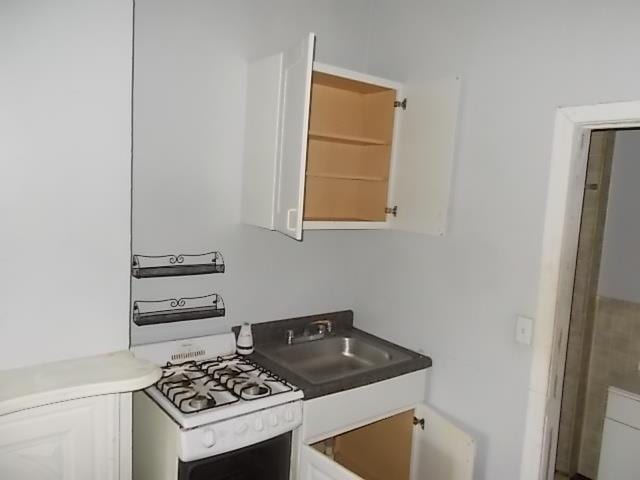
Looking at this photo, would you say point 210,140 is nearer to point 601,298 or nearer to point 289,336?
point 289,336

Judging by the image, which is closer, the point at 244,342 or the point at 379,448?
the point at 244,342

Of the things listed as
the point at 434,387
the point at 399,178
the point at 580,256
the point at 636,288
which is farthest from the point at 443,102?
the point at 636,288

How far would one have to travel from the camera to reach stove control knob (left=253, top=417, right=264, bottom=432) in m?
1.80

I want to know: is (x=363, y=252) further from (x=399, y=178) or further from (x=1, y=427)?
(x=1, y=427)

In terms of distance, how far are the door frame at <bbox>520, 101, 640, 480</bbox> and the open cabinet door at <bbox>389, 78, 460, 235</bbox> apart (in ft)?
1.48

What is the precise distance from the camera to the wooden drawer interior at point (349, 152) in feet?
8.06

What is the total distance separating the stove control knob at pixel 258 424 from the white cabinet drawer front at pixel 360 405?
8.4 inches

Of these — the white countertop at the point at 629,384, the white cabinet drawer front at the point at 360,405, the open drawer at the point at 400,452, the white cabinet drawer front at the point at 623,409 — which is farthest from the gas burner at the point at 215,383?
the white countertop at the point at 629,384

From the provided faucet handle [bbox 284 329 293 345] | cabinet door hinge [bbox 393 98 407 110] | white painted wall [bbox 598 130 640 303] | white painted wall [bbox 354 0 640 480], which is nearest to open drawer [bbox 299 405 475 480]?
white painted wall [bbox 354 0 640 480]

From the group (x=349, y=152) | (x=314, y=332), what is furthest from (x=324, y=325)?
(x=349, y=152)

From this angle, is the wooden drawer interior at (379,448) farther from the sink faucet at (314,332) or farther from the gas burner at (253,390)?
the gas burner at (253,390)

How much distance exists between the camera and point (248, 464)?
184cm

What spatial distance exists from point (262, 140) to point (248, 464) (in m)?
1.26

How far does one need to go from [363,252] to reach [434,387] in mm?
763
